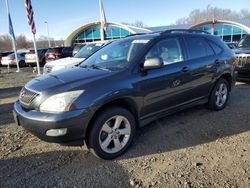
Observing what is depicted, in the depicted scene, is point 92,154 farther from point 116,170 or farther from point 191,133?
point 191,133

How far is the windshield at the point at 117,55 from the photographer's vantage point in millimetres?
3995

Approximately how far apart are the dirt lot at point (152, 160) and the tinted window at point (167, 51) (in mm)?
1341

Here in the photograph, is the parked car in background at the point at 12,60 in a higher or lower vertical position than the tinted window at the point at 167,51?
lower

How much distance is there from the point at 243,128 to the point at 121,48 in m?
2.79

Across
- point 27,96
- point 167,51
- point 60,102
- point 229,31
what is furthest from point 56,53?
point 229,31

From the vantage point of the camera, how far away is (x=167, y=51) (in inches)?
171

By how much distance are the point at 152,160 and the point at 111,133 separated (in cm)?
73

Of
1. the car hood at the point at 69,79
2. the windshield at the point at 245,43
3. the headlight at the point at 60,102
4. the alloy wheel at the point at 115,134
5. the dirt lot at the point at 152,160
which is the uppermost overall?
the windshield at the point at 245,43

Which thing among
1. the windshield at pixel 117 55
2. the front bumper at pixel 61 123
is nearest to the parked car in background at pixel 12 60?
the windshield at pixel 117 55

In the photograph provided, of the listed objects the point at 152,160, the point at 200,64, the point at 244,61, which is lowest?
the point at 152,160

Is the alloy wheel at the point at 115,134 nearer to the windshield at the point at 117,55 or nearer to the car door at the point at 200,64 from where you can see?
the windshield at the point at 117,55

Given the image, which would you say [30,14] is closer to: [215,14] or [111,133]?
[111,133]

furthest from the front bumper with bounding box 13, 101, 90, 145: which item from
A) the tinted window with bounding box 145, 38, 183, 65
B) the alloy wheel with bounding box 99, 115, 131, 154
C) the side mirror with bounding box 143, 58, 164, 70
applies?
the tinted window with bounding box 145, 38, 183, 65

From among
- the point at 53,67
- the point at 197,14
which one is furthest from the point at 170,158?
the point at 197,14
